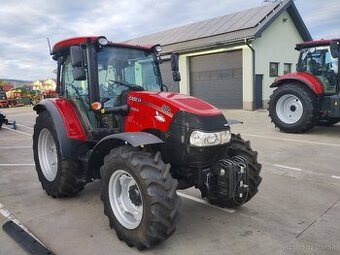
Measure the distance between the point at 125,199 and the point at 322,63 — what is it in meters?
8.03

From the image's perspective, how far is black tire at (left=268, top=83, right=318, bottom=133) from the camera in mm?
9726

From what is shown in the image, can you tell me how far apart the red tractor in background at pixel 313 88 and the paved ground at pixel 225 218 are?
2.99m

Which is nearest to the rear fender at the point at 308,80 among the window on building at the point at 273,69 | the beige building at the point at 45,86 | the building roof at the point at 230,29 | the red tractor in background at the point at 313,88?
the red tractor in background at the point at 313,88

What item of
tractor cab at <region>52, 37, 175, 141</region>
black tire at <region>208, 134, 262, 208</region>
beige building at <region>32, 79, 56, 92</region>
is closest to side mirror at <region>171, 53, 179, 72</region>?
tractor cab at <region>52, 37, 175, 141</region>

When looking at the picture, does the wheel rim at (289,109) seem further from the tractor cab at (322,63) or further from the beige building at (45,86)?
the beige building at (45,86)

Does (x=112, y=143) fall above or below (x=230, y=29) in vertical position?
below

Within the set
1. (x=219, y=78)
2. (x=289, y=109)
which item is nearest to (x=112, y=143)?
(x=289, y=109)

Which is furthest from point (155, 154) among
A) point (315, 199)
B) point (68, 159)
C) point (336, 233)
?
point (315, 199)

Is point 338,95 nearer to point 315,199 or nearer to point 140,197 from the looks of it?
point 315,199

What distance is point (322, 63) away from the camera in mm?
9852

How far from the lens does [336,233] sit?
3.83 m

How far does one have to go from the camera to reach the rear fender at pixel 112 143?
3454 mm

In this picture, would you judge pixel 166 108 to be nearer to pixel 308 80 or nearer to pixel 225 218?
pixel 225 218

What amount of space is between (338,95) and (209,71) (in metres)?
10.2
